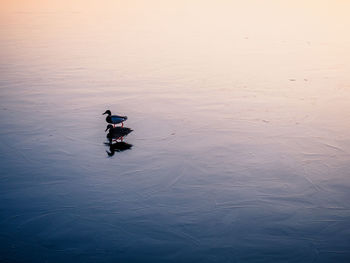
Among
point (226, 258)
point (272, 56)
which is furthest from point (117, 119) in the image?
point (272, 56)

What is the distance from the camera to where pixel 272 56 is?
66.5 ft

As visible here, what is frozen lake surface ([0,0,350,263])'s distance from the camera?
824 cm

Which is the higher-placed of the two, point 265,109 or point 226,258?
point 265,109

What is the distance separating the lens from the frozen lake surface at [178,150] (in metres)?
8.24

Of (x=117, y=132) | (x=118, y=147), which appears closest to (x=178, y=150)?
(x=118, y=147)

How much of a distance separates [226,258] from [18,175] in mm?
5316

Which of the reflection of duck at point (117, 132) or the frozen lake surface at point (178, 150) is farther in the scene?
the reflection of duck at point (117, 132)

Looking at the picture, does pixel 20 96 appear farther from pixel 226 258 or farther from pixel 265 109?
pixel 226 258

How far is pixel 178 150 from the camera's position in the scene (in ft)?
38.1

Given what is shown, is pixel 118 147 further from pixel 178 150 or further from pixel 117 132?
pixel 178 150

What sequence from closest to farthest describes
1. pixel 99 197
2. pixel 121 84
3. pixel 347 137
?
pixel 99 197 < pixel 347 137 < pixel 121 84

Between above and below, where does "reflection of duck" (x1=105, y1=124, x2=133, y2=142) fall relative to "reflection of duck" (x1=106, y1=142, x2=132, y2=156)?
above

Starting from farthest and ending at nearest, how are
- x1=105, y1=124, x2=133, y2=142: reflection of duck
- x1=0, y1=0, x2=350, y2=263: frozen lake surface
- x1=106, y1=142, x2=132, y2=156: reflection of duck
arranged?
x1=105, y1=124, x2=133, y2=142: reflection of duck < x1=106, y1=142, x2=132, y2=156: reflection of duck < x1=0, y1=0, x2=350, y2=263: frozen lake surface

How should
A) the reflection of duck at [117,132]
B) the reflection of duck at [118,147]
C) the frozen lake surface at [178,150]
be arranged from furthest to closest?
the reflection of duck at [117,132] < the reflection of duck at [118,147] < the frozen lake surface at [178,150]
